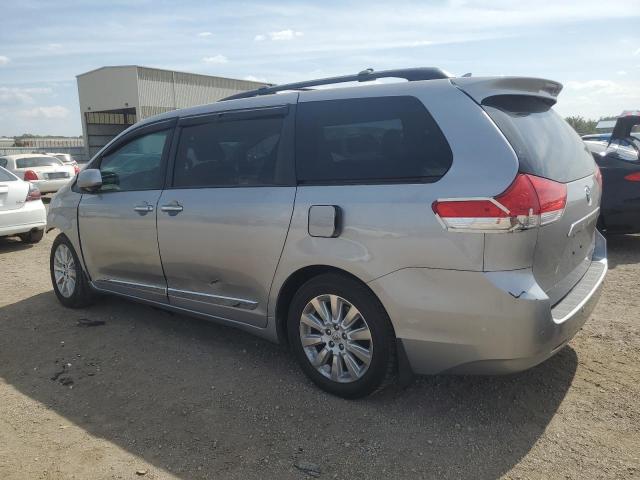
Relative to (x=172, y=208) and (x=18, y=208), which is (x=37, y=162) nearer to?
(x=18, y=208)

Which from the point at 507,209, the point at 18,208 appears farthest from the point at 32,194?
the point at 507,209

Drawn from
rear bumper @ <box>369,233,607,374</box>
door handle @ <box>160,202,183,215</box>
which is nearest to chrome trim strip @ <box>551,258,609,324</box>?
rear bumper @ <box>369,233,607,374</box>

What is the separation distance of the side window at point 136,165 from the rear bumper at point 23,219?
4242 millimetres

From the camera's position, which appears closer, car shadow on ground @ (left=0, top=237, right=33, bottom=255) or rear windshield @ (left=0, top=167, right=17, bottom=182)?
rear windshield @ (left=0, top=167, right=17, bottom=182)

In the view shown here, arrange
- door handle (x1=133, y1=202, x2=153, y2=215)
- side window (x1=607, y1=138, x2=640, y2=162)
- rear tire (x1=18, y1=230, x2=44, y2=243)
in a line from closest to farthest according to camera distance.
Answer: door handle (x1=133, y1=202, x2=153, y2=215) < side window (x1=607, y1=138, x2=640, y2=162) < rear tire (x1=18, y1=230, x2=44, y2=243)

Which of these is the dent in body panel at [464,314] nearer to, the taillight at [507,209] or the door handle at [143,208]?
the taillight at [507,209]

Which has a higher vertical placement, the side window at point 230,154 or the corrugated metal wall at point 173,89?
the corrugated metal wall at point 173,89

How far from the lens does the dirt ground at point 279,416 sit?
263 centimetres

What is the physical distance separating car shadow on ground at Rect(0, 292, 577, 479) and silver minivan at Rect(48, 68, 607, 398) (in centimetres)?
30

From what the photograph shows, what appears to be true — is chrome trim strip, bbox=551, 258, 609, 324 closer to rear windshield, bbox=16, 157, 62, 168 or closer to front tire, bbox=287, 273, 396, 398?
front tire, bbox=287, 273, 396, 398

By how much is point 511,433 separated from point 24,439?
268 cm

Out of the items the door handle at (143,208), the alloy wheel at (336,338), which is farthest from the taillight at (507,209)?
the door handle at (143,208)

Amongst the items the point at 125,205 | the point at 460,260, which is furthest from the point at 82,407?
the point at 460,260

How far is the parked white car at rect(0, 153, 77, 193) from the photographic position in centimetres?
1458
